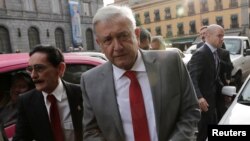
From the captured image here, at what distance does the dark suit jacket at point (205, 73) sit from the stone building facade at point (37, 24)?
23621 millimetres

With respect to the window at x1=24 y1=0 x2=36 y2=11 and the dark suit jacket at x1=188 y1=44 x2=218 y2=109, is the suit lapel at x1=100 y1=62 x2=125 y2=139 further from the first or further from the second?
the window at x1=24 y1=0 x2=36 y2=11

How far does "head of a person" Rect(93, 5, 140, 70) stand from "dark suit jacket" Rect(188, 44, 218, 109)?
7.65 ft

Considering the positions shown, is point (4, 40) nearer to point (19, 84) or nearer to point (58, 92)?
point (19, 84)

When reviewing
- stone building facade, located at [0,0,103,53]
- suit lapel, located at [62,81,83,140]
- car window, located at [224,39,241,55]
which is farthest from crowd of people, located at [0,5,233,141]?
stone building facade, located at [0,0,103,53]

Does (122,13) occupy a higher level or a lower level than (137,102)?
higher

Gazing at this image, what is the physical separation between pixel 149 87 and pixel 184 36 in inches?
1842

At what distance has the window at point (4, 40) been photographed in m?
26.0

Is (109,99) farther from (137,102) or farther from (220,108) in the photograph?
(220,108)

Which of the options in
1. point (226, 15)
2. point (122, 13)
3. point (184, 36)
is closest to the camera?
point (122, 13)

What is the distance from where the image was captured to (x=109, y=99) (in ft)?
5.84

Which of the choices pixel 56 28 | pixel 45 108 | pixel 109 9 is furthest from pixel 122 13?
pixel 56 28

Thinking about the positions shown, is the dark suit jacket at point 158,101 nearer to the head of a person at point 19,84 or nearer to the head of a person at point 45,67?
the head of a person at point 45,67

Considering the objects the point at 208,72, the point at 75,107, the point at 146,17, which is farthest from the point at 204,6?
the point at 75,107

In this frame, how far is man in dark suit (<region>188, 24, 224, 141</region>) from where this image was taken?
→ 154 inches
